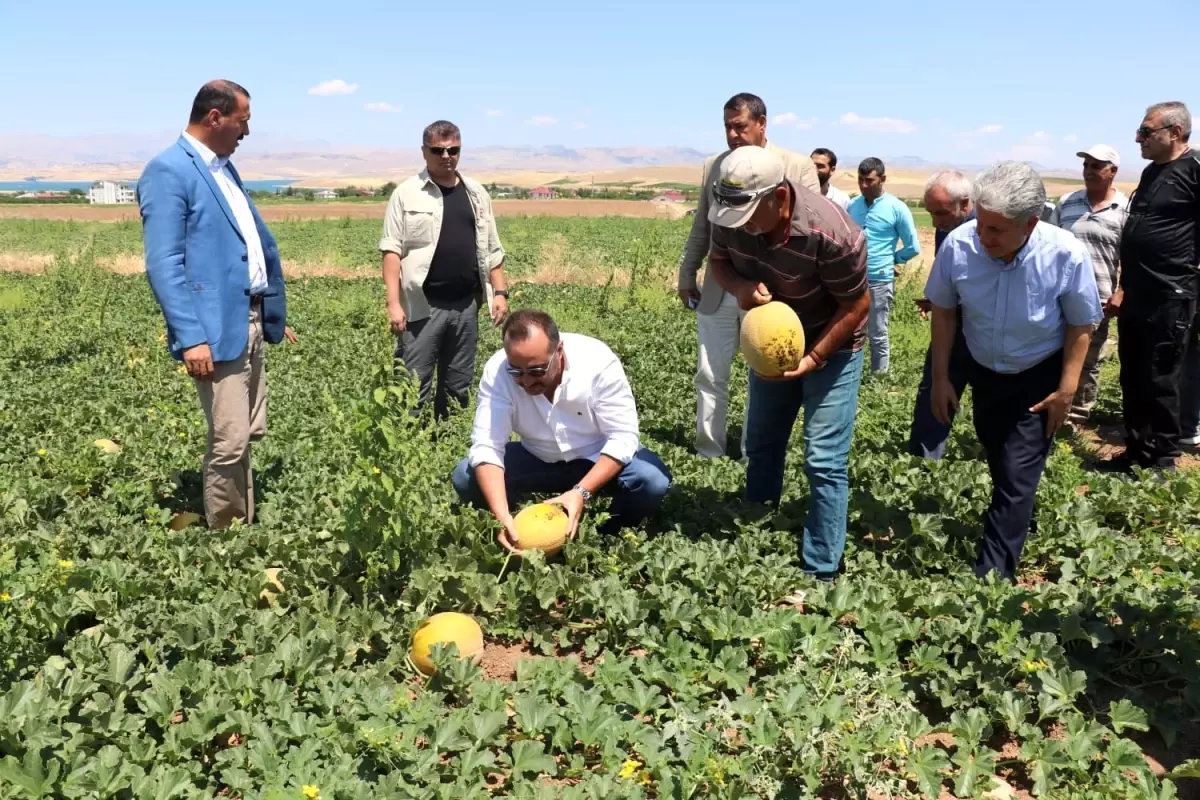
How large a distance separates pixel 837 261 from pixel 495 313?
117 inches

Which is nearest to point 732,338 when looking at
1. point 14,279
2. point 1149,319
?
point 1149,319

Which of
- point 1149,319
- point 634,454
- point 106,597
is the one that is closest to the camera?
point 106,597

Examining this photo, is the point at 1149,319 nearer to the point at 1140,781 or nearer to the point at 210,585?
the point at 1140,781

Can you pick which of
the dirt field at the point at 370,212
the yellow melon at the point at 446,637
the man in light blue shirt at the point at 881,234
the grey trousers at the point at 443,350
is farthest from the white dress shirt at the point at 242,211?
the dirt field at the point at 370,212

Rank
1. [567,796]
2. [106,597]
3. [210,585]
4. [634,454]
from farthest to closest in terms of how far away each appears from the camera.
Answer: [634,454], [210,585], [106,597], [567,796]

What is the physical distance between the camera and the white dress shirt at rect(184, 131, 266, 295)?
4.71 m

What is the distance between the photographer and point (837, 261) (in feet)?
13.2

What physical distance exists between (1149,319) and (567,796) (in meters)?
5.18

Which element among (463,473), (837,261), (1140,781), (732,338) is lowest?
(1140,781)

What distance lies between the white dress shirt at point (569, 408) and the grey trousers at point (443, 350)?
178 centimetres

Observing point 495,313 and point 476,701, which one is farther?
point 495,313

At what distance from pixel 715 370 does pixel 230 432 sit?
308 cm

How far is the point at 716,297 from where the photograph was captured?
5.94m

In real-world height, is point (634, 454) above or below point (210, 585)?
above
